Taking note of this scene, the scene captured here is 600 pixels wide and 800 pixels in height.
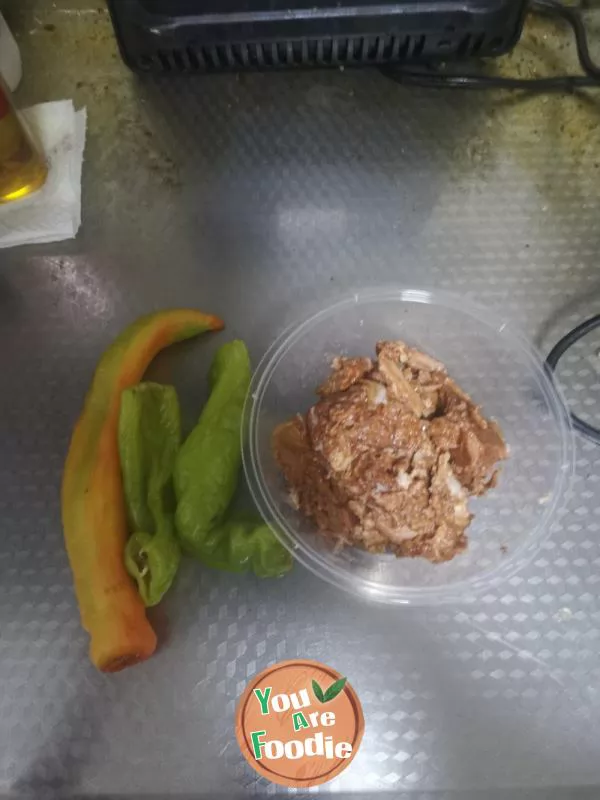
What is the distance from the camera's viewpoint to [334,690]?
601 mm

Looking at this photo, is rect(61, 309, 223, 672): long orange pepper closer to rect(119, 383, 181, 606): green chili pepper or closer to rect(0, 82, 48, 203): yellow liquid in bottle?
rect(119, 383, 181, 606): green chili pepper

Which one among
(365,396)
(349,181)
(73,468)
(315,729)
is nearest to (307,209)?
(349,181)

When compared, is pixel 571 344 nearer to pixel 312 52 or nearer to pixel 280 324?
pixel 280 324

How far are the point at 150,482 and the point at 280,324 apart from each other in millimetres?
217

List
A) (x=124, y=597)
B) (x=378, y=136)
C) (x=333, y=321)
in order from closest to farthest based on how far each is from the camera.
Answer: (x=124, y=597) → (x=333, y=321) → (x=378, y=136)

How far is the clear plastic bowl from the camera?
0.61 meters

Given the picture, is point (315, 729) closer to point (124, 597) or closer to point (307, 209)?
point (124, 597)

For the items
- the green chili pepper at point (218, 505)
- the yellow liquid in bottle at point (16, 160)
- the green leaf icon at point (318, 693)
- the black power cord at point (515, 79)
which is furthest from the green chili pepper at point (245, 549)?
the black power cord at point (515, 79)

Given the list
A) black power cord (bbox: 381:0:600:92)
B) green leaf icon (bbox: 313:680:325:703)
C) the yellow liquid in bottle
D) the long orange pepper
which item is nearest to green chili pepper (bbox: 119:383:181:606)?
the long orange pepper

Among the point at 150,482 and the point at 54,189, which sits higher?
the point at 54,189

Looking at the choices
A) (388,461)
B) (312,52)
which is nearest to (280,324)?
(388,461)

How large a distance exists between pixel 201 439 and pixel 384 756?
1.04 ft

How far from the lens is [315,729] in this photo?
59 centimetres

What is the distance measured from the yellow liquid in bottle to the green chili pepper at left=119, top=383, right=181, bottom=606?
0.92 ft
